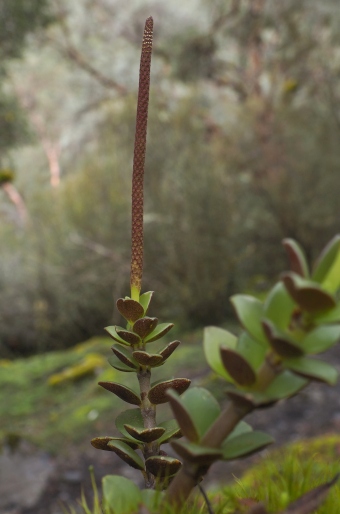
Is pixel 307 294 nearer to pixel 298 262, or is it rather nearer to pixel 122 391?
pixel 298 262

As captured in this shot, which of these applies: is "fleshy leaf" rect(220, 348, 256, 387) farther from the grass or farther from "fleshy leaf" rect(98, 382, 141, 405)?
the grass

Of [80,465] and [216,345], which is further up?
[80,465]

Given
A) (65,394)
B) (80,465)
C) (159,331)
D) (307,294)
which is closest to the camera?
(307,294)

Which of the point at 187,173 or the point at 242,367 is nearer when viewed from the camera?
the point at 242,367

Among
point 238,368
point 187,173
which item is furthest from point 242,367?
point 187,173

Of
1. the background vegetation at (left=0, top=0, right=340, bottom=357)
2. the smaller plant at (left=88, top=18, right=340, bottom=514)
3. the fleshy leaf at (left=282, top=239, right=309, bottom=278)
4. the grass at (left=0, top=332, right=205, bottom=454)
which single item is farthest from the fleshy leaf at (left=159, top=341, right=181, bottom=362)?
the background vegetation at (left=0, top=0, right=340, bottom=357)

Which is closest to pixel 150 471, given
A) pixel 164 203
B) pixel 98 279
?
pixel 164 203

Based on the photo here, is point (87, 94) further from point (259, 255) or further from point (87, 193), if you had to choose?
point (259, 255)
